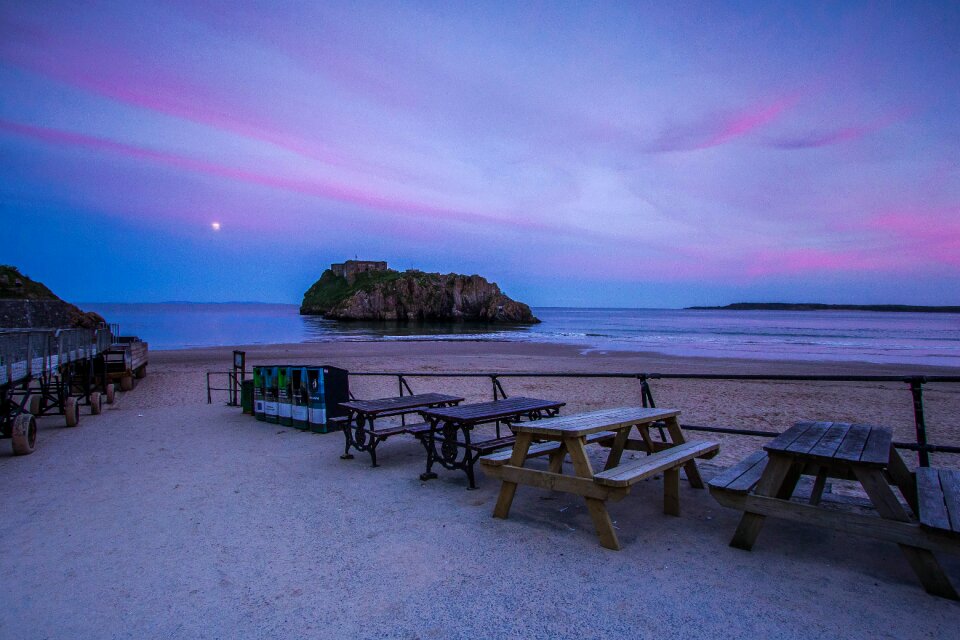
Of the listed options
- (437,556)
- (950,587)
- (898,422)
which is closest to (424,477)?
(437,556)

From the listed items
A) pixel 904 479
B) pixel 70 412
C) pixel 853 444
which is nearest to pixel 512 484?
pixel 853 444

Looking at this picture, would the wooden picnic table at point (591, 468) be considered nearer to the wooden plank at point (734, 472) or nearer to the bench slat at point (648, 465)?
the bench slat at point (648, 465)

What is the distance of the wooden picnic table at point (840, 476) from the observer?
3141mm

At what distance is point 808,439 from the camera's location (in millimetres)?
3879

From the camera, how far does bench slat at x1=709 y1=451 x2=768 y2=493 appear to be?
3559 millimetres

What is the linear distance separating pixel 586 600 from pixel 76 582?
139 inches

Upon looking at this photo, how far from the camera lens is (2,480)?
6207 mm

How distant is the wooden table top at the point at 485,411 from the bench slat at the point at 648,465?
1.40 meters

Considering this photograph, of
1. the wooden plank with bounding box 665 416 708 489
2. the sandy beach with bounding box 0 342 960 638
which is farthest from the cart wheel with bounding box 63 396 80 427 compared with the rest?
the wooden plank with bounding box 665 416 708 489

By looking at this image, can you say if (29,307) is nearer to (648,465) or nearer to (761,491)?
(648,465)

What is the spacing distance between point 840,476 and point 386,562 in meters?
3.71

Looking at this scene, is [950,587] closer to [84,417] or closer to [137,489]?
[137,489]

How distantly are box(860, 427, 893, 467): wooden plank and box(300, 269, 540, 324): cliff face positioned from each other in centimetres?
9643

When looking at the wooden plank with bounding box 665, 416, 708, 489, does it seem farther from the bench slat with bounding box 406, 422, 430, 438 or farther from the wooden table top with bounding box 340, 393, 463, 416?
the wooden table top with bounding box 340, 393, 463, 416
